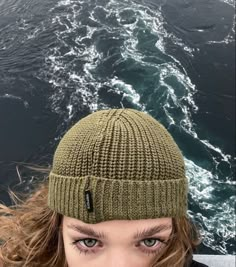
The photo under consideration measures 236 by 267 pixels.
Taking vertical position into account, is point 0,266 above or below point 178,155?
below

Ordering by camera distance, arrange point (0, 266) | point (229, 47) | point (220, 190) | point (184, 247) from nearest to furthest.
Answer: point (184, 247) → point (0, 266) → point (220, 190) → point (229, 47)

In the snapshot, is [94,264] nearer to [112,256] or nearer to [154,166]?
[112,256]

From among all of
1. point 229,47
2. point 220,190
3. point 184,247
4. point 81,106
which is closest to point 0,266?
point 184,247

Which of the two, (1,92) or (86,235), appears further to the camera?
(1,92)

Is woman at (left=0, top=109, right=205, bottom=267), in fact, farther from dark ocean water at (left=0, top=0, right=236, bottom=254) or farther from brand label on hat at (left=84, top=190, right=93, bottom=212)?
dark ocean water at (left=0, top=0, right=236, bottom=254)

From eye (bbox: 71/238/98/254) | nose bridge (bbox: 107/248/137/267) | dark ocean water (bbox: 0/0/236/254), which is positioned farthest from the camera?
dark ocean water (bbox: 0/0/236/254)

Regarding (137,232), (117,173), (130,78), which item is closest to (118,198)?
(117,173)

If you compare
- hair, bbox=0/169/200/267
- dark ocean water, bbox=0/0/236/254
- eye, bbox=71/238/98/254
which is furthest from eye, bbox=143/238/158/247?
dark ocean water, bbox=0/0/236/254
